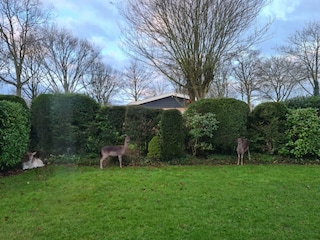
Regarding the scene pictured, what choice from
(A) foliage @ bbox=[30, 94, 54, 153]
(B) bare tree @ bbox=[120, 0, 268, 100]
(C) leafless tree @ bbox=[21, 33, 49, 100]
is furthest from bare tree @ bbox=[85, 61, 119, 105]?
(A) foliage @ bbox=[30, 94, 54, 153]

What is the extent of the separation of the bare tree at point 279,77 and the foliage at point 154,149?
20782 millimetres

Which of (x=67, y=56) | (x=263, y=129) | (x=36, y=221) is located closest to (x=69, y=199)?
(x=36, y=221)

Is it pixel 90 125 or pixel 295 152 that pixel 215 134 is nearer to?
pixel 295 152

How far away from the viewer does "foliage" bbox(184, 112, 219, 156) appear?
7352 millimetres

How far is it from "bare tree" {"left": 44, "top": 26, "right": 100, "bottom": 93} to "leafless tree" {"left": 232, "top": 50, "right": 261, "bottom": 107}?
1461 cm

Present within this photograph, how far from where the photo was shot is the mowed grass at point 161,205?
2.87 metres

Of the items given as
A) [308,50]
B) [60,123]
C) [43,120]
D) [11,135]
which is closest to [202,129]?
[60,123]

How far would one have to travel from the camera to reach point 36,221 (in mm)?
3148

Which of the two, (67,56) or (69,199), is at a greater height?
(67,56)

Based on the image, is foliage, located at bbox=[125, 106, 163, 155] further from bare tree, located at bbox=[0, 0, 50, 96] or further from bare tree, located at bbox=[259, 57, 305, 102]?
bare tree, located at bbox=[259, 57, 305, 102]

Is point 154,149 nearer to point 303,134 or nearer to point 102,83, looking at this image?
point 303,134

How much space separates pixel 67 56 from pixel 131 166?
19.9 metres

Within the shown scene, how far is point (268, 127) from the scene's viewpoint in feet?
24.5

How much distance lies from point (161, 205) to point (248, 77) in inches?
937
